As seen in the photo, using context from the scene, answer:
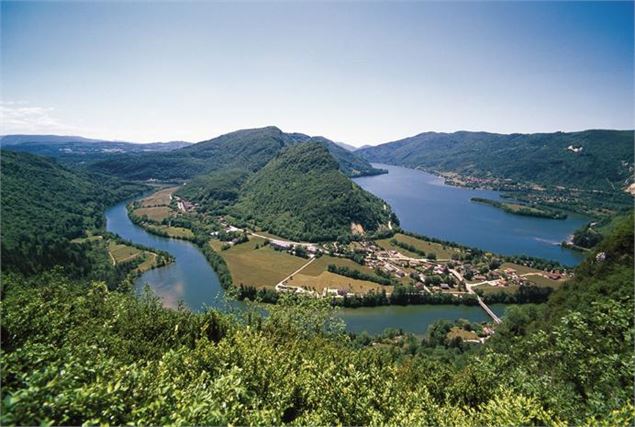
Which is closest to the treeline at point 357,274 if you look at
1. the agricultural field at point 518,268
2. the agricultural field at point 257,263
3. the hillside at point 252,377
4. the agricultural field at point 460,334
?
the agricultural field at point 257,263

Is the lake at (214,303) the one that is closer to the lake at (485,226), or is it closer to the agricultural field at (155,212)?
the agricultural field at (155,212)

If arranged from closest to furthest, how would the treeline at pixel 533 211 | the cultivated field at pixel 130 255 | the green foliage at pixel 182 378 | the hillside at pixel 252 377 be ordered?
the green foliage at pixel 182 378
the hillside at pixel 252 377
the cultivated field at pixel 130 255
the treeline at pixel 533 211

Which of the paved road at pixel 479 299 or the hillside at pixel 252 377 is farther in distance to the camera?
the paved road at pixel 479 299

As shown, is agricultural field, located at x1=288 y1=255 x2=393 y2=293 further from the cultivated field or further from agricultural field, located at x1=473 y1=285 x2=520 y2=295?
the cultivated field

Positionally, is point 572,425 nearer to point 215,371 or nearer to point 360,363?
point 360,363

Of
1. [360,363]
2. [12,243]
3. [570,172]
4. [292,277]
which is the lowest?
[292,277]

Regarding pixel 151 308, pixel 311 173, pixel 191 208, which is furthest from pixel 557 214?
pixel 151 308

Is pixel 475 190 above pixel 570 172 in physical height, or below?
below
